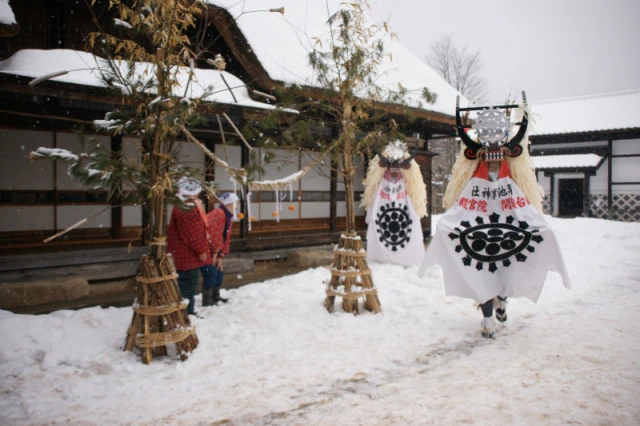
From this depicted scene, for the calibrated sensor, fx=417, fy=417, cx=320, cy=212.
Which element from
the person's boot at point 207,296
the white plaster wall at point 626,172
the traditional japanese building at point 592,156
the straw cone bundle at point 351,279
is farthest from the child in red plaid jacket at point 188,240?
the white plaster wall at point 626,172

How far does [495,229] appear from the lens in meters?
4.77

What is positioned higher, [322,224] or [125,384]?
[322,224]

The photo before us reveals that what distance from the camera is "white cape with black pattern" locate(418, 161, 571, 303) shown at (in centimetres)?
459

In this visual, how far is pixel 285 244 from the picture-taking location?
352 inches

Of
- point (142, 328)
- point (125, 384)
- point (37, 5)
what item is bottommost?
point (125, 384)

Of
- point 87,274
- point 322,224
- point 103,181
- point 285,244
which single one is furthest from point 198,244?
point 322,224

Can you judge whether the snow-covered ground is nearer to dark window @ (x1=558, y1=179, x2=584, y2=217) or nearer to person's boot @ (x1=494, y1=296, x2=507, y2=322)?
person's boot @ (x1=494, y1=296, x2=507, y2=322)

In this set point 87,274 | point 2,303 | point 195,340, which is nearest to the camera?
point 195,340

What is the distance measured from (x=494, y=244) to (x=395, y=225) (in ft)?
12.0

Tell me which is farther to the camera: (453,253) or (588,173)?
(588,173)

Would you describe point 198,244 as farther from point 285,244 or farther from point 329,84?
point 285,244

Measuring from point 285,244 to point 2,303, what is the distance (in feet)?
16.1

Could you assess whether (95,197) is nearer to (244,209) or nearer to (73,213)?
(73,213)

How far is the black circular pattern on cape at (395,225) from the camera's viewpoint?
27.5ft
